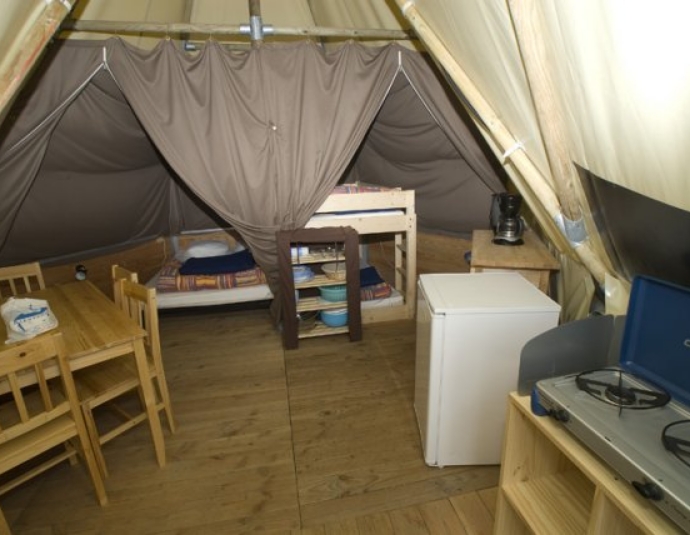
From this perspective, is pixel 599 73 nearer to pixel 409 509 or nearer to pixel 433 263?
pixel 409 509

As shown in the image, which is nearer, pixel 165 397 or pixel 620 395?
pixel 620 395

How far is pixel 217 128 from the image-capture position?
254 centimetres

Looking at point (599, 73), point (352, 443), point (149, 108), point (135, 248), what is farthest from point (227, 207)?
point (599, 73)

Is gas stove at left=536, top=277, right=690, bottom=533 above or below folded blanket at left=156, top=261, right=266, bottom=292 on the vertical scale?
above

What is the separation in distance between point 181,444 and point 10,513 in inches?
27.6

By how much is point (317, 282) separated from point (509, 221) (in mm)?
1408

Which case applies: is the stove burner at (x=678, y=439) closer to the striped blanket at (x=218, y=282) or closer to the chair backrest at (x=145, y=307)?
the chair backrest at (x=145, y=307)

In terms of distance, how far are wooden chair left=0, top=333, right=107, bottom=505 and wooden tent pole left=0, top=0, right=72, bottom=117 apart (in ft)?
3.26

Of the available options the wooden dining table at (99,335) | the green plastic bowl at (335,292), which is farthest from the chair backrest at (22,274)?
the green plastic bowl at (335,292)

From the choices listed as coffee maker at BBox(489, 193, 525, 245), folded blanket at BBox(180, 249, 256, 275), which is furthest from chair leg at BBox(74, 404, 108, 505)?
coffee maker at BBox(489, 193, 525, 245)

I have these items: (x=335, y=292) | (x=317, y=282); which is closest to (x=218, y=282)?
Answer: (x=317, y=282)

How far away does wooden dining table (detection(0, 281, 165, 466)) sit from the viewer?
5.35ft

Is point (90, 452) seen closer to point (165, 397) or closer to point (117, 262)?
point (165, 397)

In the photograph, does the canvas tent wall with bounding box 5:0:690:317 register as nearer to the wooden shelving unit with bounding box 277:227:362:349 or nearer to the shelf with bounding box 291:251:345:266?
the wooden shelving unit with bounding box 277:227:362:349
